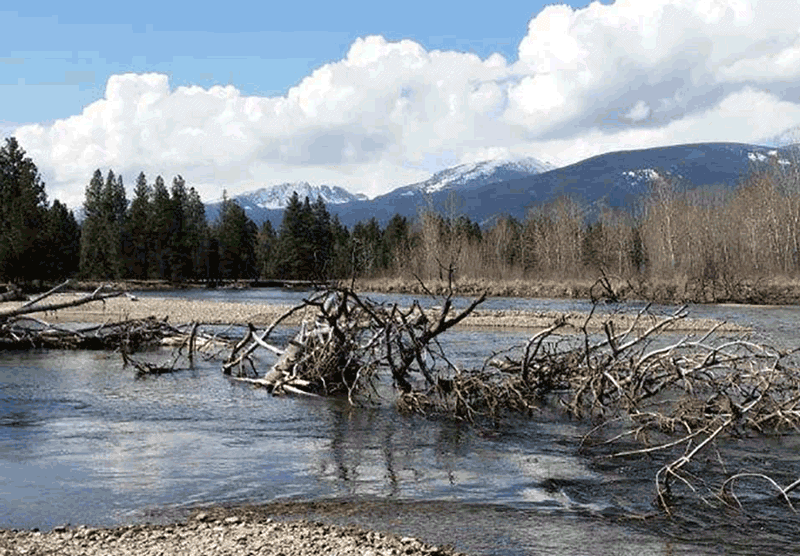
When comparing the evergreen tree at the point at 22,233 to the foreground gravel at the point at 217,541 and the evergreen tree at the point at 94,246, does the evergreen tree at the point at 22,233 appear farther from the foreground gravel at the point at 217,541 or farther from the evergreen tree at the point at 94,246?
the foreground gravel at the point at 217,541

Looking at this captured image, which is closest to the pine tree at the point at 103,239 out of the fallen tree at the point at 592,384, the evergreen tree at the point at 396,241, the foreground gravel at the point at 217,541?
the evergreen tree at the point at 396,241

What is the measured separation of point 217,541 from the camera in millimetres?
8094

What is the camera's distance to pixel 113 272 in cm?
9694

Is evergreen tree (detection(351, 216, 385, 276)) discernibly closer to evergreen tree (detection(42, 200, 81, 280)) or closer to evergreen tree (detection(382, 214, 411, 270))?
evergreen tree (detection(382, 214, 411, 270))

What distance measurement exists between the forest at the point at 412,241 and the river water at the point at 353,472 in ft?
113

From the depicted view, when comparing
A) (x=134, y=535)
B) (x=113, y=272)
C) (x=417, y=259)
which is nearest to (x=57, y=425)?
(x=134, y=535)

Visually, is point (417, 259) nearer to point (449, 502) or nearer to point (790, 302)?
point (790, 302)

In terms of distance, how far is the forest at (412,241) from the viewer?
67.7 meters

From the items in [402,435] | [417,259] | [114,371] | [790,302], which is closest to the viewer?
[402,435]

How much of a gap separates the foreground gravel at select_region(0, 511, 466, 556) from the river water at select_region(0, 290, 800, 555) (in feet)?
Result: 2.24

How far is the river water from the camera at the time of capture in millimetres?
9164

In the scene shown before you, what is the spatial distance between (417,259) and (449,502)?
84.7 meters

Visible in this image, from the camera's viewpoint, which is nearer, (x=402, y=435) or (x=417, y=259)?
(x=402, y=435)

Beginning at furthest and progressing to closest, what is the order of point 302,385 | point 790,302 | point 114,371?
point 790,302 < point 114,371 < point 302,385
